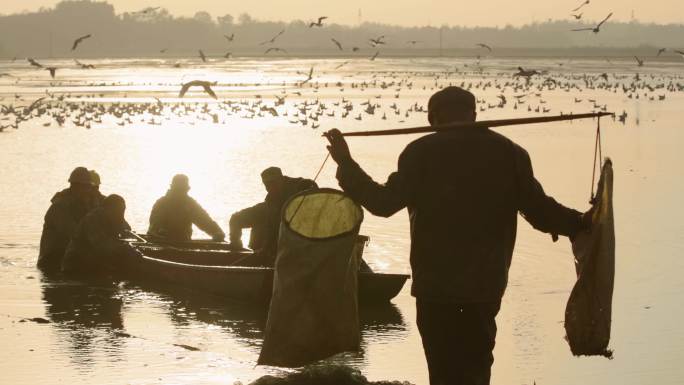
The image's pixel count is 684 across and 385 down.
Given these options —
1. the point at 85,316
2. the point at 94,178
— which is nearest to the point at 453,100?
the point at 85,316

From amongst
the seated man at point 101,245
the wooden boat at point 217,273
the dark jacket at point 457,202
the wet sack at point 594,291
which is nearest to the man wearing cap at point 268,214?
the wooden boat at point 217,273

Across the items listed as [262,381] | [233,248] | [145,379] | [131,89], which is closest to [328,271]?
[262,381]

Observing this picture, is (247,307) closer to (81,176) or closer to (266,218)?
(266,218)

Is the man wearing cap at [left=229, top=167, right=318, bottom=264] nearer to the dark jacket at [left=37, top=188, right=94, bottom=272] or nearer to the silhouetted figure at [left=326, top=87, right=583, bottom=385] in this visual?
the dark jacket at [left=37, top=188, right=94, bottom=272]

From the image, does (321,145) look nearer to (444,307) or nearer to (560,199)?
(560,199)

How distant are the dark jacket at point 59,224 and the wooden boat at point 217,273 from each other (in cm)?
69

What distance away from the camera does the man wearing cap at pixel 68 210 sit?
14.8 metres

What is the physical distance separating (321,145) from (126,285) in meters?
21.8

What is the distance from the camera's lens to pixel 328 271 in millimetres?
7074

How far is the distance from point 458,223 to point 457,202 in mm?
98

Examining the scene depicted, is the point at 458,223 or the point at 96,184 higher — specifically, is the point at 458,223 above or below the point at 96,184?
above

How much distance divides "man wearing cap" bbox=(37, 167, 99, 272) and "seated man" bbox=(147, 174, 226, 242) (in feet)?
3.45

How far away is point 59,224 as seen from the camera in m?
15.0

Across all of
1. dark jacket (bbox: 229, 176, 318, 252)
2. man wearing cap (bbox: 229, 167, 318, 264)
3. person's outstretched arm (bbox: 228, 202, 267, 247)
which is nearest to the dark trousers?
man wearing cap (bbox: 229, 167, 318, 264)
